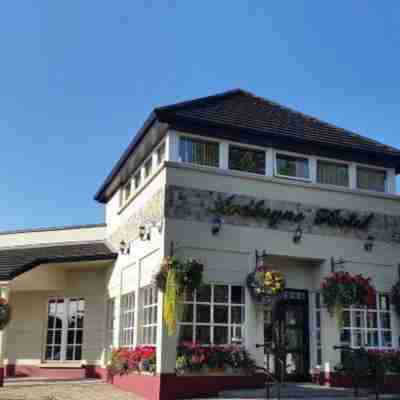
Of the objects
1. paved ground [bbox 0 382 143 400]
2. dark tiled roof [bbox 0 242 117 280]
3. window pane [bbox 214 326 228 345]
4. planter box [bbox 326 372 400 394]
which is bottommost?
paved ground [bbox 0 382 143 400]

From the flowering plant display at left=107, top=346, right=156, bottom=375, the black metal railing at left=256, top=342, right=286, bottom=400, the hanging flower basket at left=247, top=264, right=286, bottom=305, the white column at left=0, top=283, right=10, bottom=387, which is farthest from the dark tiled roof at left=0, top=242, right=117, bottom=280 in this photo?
the black metal railing at left=256, top=342, right=286, bottom=400

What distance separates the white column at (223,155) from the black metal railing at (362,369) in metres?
4.69

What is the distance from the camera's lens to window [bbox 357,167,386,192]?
1450 centimetres

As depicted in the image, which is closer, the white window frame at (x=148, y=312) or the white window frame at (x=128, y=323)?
the white window frame at (x=148, y=312)

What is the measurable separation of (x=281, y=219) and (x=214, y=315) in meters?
2.71

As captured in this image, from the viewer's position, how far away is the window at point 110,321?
55.4 ft

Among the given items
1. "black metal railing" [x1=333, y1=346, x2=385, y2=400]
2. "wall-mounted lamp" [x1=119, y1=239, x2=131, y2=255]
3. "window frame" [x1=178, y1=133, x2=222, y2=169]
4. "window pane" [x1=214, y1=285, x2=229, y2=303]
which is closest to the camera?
"black metal railing" [x1=333, y1=346, x2=385, y2=400]

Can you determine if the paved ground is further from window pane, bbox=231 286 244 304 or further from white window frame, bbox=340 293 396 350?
white window frame, bbox=340 293 396 350

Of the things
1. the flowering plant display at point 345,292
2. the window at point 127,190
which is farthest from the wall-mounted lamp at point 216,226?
the window at point 127,190

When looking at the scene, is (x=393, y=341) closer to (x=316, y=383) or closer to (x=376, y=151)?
(x=316, y=383)

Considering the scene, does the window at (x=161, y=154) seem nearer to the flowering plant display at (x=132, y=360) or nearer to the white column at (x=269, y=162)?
the white column at (x=269, y=162)

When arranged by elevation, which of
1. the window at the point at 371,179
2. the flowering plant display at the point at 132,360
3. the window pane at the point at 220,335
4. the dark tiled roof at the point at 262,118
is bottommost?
the flowering plant display at the point at 132,360

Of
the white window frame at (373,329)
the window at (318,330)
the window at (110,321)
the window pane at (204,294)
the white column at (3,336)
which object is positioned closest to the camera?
the window pane at (204,294)

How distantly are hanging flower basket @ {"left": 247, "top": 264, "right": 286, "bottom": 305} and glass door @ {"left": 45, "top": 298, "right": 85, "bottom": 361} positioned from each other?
7.71 metres
